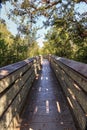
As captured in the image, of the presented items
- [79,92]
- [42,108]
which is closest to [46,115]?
[42,108]

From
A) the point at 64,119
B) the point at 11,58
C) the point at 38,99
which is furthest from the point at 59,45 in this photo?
the point at 64,119

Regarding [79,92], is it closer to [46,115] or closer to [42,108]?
[46,115]

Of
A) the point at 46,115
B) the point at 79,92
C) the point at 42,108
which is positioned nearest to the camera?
the point at 79,92

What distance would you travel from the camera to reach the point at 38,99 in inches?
255

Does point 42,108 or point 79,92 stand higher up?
point 79,92

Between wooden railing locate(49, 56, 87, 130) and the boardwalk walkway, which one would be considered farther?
the boardwalk walkway

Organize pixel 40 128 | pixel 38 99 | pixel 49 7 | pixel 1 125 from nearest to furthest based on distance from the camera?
1. pixel 1 125
2. pixel 40 128
3. pixel 38 99
4. pixel 49 7

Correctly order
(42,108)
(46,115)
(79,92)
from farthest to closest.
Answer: (42,108) < (46,115) < (79,92)

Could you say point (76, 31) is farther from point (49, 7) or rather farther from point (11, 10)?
point (11, 10)

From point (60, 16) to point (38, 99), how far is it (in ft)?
41.0

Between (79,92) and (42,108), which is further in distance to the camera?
(42,108)

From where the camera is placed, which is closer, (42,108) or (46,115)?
(46,115)

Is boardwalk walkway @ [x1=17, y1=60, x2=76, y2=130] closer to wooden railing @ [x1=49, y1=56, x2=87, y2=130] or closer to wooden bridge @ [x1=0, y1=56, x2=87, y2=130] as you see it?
wooden bridge @ [x1=0, y1=56, x2=87, y2=130]

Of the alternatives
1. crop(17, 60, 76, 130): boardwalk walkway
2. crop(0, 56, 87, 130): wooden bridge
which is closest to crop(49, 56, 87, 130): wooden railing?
crop(0, 56, 87, 130): wooden bridge
